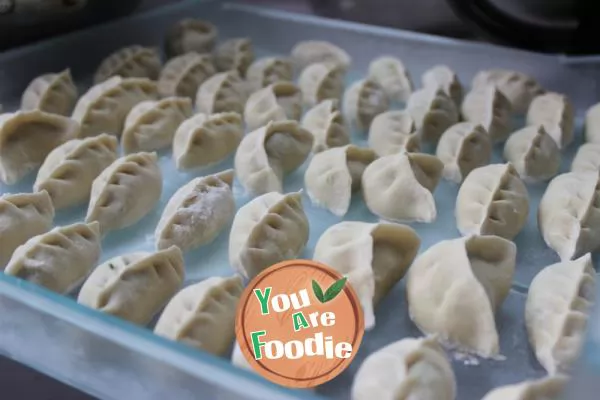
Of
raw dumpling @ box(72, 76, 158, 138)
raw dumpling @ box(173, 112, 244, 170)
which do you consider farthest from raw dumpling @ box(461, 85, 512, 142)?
raw dumpling @ box(72, 76, 158, 138)

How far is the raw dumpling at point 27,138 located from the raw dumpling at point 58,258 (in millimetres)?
316

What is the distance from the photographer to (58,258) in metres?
1.07

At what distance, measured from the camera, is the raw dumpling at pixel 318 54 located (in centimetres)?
183

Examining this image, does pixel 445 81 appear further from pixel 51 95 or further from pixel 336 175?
pixel 51 95

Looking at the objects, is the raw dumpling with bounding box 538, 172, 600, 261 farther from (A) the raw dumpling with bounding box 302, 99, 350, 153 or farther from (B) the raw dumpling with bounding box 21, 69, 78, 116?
(B) the raw dumpling with bounding box 21, 69, 78, 116

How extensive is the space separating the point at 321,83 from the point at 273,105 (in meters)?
0.19

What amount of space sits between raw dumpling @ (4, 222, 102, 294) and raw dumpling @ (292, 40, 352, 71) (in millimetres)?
895

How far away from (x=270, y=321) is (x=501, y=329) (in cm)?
40

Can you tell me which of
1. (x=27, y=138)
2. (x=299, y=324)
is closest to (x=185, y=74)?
(x=27, y=138)

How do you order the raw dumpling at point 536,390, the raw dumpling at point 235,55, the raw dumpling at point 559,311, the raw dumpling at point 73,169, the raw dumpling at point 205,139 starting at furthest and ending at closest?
the raw dumpling at point 235,55, the raw dumpling at point 205,139, the raw dumpling at point 73,169, the raw dumpling at point 559,311, the raw dumpling at point 536,390

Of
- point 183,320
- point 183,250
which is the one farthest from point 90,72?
point 183,320

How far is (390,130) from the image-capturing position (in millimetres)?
1466

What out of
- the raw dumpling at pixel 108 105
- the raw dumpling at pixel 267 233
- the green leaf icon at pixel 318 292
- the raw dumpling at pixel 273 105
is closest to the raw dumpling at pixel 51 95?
the raw dumpling at pixel 108 105

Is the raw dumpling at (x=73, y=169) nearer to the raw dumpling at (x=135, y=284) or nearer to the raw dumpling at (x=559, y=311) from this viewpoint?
the raw dumpling at (x=135, y=284)
